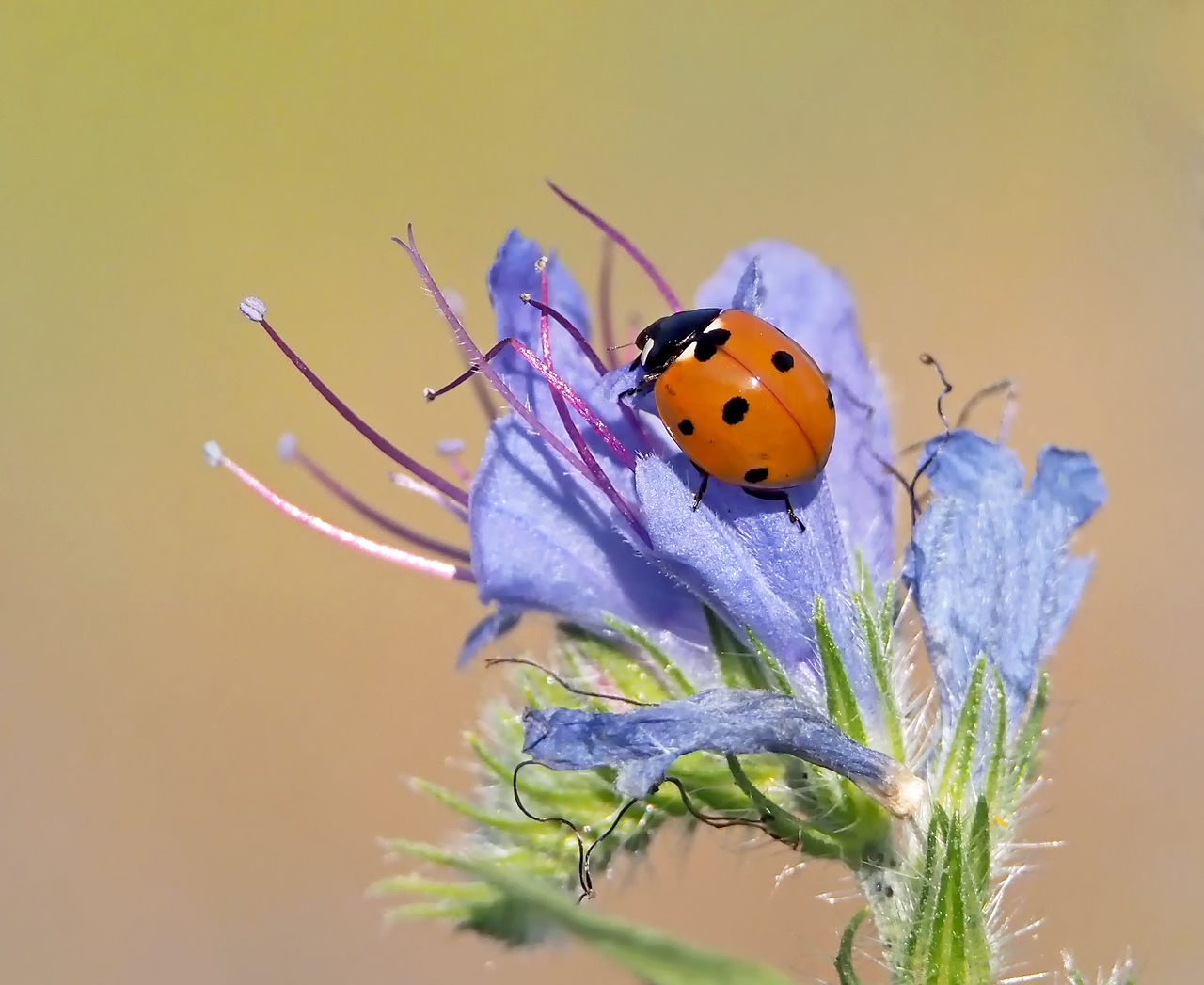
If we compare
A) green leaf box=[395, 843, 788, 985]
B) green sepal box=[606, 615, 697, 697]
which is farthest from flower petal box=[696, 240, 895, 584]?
green leaf box=[395, 843, 788, 985]

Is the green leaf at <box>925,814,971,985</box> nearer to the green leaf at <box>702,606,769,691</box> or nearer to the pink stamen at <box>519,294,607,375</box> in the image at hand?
the green leaf at <box>702,606,769,691</box>

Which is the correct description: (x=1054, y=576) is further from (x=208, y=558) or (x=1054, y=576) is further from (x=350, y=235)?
(x=350, y=235)

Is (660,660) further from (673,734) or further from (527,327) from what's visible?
(527,327)

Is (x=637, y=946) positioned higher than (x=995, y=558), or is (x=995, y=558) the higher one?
(x=995, y=558)

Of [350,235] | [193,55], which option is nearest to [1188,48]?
[350,235]

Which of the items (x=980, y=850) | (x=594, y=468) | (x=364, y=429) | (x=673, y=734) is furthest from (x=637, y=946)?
(x=364, y=429)
